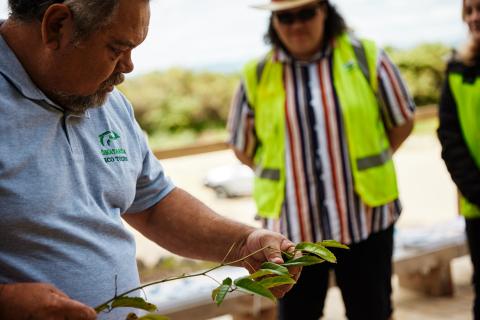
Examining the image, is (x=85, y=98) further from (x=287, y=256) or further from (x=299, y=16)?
(x=299, y=16)

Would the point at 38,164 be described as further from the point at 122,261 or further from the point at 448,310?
the point at 448,310

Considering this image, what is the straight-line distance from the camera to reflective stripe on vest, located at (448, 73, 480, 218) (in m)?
2.87

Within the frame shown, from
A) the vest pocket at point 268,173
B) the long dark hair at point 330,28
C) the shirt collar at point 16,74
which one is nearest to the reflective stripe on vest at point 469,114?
the long dark hair at point 330,28

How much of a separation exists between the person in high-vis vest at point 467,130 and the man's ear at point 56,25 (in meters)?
1.84

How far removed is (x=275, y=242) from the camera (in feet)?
5.35

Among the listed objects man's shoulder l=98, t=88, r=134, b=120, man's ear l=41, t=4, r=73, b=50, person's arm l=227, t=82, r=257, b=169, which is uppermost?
man's ear l=41, t=4, r=73, b=50

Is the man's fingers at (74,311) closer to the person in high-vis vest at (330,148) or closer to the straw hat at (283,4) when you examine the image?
the person in high-vis vest at (330,148)

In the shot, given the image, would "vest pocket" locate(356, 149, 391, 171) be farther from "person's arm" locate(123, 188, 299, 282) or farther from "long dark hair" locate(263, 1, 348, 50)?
"person's arm" locate(123, 188, 299, 282)

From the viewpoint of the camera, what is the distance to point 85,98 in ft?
4.94

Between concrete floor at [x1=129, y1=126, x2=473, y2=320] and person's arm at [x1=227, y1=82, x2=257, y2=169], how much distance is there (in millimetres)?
1614

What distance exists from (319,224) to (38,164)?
1.66 meters

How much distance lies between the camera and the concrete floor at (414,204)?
14.9 ft

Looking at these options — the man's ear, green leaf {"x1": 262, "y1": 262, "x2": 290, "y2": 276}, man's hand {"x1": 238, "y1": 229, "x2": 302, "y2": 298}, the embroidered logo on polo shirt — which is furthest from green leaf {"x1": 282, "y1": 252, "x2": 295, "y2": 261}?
the man's ear

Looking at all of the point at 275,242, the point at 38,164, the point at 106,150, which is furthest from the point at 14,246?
the point at 275,242
